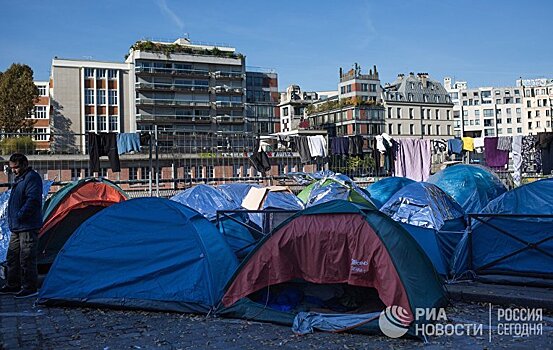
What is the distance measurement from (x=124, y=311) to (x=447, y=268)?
5.73 m

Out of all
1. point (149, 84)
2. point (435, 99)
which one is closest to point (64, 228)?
point (149, 84)

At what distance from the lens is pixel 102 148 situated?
1853 cm

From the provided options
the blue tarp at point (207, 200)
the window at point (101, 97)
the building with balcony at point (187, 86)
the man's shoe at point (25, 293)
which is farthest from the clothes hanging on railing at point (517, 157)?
the window at point (101, 97)

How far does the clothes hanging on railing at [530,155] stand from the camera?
23.1 meters

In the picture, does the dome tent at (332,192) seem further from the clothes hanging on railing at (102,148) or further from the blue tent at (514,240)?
the clothes hanging on railing at (102,148)

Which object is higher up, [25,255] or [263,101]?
[263,101]

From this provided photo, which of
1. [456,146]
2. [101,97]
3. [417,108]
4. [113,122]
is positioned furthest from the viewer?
[417,108]

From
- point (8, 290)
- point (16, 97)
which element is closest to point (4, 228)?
point (8, 290)

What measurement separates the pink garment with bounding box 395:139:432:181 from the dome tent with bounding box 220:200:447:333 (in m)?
16.1

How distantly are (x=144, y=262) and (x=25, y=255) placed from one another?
2.26 metres

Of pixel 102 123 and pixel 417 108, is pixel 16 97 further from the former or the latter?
pixel 417 108

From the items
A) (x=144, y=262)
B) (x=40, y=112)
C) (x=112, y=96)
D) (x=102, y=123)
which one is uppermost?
(x=112, y=96)

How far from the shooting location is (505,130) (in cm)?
11512

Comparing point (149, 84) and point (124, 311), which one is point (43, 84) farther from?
point (124, 311)
